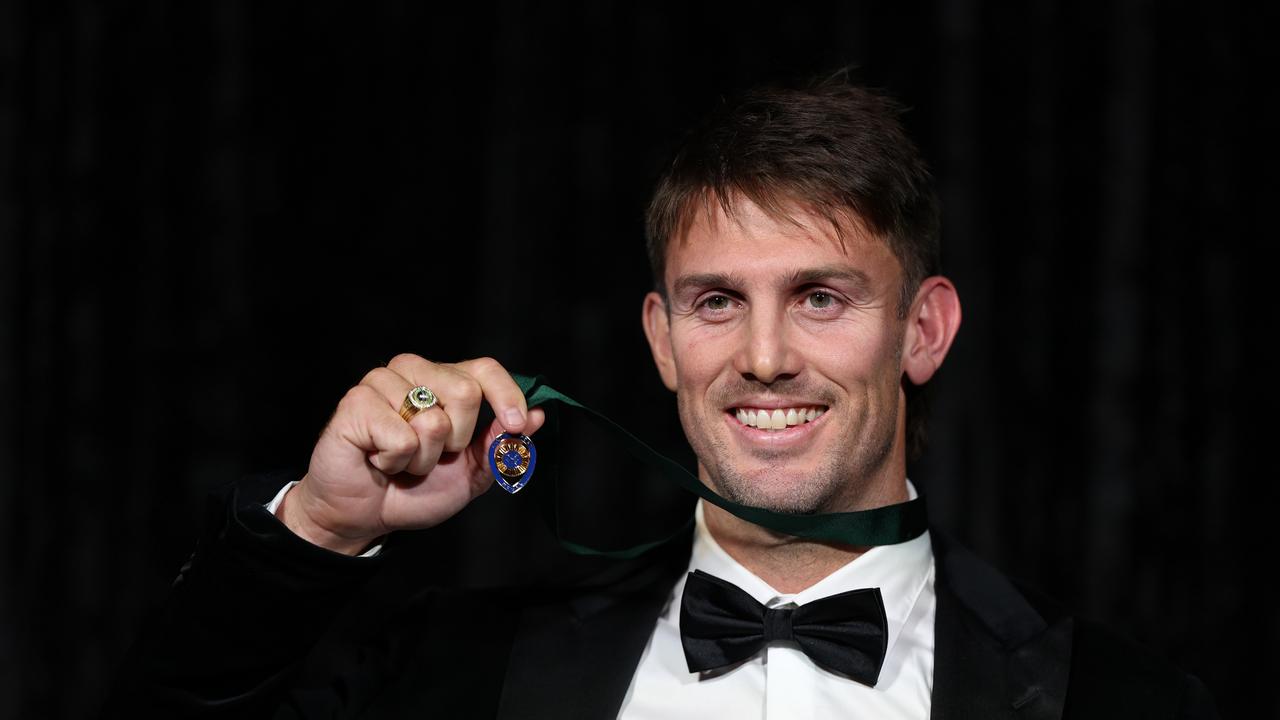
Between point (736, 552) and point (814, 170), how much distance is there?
65 centimetres

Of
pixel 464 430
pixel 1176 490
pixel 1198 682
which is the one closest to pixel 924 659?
pixel 1198 682

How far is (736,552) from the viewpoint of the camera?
2.25 meters

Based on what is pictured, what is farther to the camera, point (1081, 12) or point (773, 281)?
point (1081, 12)

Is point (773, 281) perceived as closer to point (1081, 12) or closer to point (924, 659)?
point (924, 659)

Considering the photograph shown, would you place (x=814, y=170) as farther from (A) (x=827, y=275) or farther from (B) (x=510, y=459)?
(B) (x=510, y=459)

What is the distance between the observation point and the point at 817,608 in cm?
209

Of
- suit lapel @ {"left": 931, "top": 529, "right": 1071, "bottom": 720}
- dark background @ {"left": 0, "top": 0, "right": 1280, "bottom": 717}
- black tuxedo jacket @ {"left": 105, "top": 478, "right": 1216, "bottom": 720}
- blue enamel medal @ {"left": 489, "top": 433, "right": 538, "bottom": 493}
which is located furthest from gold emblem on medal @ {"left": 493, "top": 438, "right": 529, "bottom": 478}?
dark background @ {"left": 0, "top": 0, "right": 1280, "bottom": 717}

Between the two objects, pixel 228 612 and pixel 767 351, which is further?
pixel 767 351

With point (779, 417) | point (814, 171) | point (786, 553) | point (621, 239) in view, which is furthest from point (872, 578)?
point (621, 239)

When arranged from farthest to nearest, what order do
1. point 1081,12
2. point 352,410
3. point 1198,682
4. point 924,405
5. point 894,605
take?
point 1081,12 → point 924,405 → point 894,605 → point 1198,682 → point 352,410

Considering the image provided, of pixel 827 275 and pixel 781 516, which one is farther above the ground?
pixel 827 275

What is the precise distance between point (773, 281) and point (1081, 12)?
1566mm

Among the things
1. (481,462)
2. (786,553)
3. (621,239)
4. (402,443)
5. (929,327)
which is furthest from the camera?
(621,239)

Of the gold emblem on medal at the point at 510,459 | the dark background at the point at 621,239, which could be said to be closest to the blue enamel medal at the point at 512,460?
the gold emblem on medal at the point at 510,459
